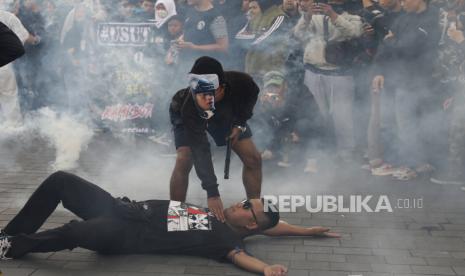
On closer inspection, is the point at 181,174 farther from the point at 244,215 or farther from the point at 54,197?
the point at 54,197

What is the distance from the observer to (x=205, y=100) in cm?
464

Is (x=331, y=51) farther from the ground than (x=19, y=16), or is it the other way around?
(x=19, y=16)

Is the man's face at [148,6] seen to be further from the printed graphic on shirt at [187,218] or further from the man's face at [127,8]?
the printed graphic on shirt at [187,218]

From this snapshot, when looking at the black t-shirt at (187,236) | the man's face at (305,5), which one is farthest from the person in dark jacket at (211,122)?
the man's face at (305,5)

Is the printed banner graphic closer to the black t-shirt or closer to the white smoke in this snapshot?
the white smoke

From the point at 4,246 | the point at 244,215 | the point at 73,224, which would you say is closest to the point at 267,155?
the point at 244,215

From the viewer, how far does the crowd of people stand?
6629 millimetres

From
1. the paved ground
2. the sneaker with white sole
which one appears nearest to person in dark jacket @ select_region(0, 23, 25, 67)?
the sneaker with white sole

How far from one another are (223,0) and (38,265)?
4203 mm

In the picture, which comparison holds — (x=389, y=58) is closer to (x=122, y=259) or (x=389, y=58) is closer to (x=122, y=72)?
(x=122, y=72)

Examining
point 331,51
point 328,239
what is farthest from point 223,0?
point 328,239

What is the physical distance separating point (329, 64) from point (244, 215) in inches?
131

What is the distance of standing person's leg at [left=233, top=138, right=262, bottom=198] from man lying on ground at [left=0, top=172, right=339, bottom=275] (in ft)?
2.81

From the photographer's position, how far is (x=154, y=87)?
785 cm
